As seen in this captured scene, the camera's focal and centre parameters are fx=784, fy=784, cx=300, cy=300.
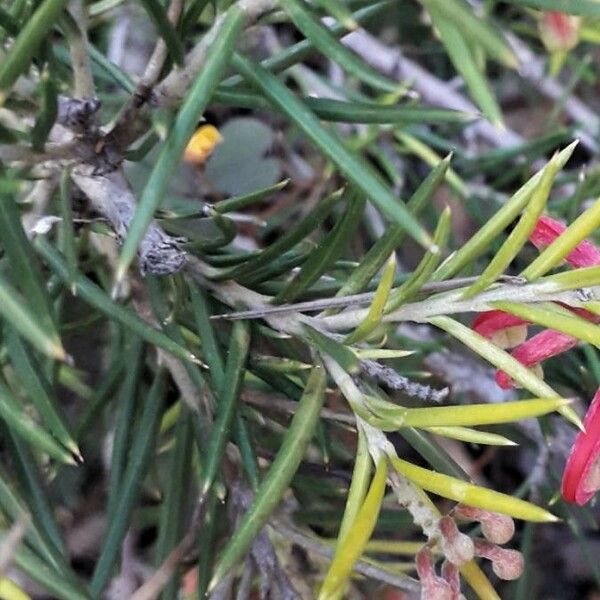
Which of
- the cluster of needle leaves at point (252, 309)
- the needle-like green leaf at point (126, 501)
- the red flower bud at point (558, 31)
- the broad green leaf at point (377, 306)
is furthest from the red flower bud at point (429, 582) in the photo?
the red flower bud at point (558, 31)

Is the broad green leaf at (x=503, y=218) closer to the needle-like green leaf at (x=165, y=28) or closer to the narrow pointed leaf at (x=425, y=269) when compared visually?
the narrow pointed leaf at (x=425, y=269)

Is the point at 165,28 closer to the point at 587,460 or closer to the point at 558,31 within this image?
the point at 587,460

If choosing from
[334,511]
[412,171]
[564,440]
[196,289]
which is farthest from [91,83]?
[412,171]

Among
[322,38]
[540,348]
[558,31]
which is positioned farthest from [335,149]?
[558,31]

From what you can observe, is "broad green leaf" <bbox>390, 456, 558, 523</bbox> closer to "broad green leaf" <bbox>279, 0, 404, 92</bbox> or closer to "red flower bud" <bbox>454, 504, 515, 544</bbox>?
"red flower bud" <bbox>454, 504, 515, 544</bbox>

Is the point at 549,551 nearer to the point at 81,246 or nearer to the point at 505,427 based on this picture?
the point at 505,427

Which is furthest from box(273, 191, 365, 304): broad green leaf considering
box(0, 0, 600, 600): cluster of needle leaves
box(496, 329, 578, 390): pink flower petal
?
box(496, 329, 578, 390): pink flower petal
